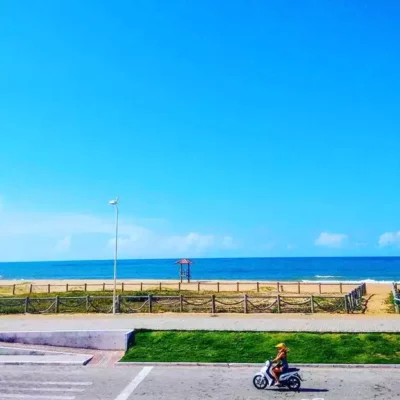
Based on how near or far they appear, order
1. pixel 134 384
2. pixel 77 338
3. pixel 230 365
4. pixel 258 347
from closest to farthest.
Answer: pixel 134 384, pixel 230 365, pixel 258 347, pixel 77 338

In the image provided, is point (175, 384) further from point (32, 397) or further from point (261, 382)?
point (32, 397)

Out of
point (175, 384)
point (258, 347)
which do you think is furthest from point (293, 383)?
point (258, 347)

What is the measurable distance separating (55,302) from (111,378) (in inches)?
548

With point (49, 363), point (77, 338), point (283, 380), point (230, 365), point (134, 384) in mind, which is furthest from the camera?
point (77, 338)

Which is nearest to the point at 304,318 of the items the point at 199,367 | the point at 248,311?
the point at 248,311

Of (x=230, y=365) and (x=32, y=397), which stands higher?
(x=230, y=365)

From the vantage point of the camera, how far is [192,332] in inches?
772

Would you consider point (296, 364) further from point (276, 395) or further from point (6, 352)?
point (6, 352)

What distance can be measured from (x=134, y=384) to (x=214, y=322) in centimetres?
800

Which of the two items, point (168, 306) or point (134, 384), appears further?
point (168, 306)

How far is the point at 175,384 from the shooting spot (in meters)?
14.6

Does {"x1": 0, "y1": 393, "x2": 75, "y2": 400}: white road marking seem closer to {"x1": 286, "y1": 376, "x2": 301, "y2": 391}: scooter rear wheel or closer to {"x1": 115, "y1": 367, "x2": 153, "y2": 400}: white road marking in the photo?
{"x1": 115, "y1": 367, "x2": 153, "y2": 400}: white road marking

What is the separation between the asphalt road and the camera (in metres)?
13.4

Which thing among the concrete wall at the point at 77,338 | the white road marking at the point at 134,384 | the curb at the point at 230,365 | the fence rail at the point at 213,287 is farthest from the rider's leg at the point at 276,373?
the fence rail at the point at 213,287
